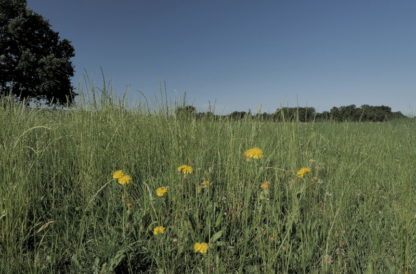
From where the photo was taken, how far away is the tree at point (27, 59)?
15852 millimetres

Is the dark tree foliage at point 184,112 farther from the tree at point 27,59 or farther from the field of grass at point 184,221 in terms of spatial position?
the tree at point 27,59

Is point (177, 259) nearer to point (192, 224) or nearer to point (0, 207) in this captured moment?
point (192, 224)

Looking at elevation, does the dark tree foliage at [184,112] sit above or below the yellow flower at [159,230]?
above

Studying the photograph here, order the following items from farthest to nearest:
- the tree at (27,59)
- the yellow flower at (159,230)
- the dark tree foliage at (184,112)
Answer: the tree at (27,59)
the dark tree foliage at (184,112)
the yellow flower at (159,230)

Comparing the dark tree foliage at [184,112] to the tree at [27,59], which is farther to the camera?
the tree at [27,59]

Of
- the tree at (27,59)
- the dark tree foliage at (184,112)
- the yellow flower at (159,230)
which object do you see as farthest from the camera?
the tree at (27,59)

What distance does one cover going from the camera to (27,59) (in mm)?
15898

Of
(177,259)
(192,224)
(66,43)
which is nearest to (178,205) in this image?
(192,224)

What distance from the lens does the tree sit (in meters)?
15.9

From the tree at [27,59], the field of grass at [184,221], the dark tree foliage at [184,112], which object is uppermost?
the tree at [27,59]

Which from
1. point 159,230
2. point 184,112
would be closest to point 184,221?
point 159,230

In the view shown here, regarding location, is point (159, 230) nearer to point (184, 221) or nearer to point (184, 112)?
point (184, 221)

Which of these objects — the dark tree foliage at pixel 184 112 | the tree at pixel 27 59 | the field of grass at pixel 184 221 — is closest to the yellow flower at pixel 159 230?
the field of grass at pixel 184 221

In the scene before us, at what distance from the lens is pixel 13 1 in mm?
16328
